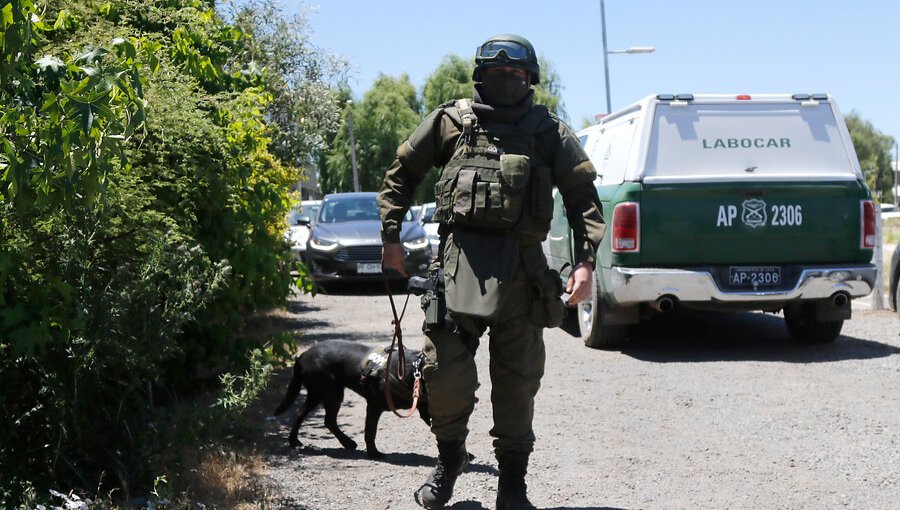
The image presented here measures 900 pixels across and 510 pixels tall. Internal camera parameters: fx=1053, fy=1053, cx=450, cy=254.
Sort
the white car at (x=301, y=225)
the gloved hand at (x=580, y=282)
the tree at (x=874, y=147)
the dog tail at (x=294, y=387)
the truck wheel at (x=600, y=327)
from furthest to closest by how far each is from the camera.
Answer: the tree at (x=874, y=147)
the white car at (x=301, y=225)
the truck wheel at (x=600, y=327)
the dog tail at (x=294, y=387)
the gloved hand at (x=580, y=282)

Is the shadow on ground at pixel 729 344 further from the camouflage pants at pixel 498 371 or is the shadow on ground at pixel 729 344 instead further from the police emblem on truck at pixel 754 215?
the camouflage pants at pixel 498 371

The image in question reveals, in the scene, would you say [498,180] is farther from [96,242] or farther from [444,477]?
[96,242]

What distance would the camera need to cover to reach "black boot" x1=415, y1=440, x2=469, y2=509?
14.5 feet

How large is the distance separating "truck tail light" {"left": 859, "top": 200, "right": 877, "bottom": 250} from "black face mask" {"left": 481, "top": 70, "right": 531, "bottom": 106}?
5320mm

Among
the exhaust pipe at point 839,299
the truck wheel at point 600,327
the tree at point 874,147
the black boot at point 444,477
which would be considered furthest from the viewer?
the tree at point 874,147

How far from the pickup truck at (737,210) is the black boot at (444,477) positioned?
14.3 ft

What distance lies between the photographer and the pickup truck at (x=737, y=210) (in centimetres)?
855

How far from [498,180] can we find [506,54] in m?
0.53

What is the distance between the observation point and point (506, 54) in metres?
4.28

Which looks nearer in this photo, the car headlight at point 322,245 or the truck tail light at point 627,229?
the truck tail light at point 627,229

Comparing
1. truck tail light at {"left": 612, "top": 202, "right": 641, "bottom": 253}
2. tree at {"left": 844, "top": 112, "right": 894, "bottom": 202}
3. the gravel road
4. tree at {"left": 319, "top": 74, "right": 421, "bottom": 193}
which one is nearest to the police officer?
the gravel road

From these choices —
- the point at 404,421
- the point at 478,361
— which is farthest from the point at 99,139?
the point at 478,361

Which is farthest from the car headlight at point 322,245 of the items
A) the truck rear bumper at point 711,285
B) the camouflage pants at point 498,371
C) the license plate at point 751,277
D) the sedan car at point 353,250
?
the camouflage pants at point 498,371

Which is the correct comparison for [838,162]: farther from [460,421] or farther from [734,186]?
[460,421]
